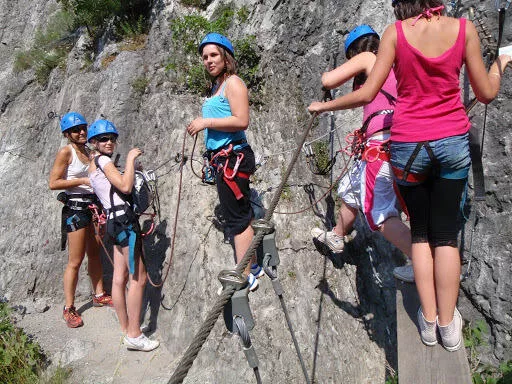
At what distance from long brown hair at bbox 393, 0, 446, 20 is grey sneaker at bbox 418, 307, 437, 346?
1.96m

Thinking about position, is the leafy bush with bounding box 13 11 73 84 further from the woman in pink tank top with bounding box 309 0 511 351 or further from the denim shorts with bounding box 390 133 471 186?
the denim shorts with bounding box 390 133 471 186

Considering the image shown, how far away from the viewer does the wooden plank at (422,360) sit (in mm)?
2660

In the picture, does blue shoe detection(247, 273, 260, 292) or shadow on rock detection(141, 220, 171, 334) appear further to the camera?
shadow on rock detection(141, 220, 171, 334)

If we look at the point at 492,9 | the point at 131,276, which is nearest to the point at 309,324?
the point at 131,276

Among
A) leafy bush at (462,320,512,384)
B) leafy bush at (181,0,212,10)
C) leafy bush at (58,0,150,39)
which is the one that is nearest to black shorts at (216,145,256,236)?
leafy bush at (462,320,512,384)

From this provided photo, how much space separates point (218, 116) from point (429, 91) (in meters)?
1.80

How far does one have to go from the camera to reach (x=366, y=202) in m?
3.37

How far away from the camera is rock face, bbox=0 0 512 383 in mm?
3846

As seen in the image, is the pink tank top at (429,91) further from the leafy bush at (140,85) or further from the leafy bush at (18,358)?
the leafy bush at (140,85)

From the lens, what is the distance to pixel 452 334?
2.66m

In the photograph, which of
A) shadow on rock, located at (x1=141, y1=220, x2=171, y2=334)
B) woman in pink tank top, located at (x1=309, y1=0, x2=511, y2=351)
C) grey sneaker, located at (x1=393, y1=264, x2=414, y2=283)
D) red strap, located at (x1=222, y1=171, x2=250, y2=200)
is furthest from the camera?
shadow on rock, located at (x1=141, y1=220, x2=171, y2=334)

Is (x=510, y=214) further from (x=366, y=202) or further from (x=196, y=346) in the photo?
(x=196, y=346)

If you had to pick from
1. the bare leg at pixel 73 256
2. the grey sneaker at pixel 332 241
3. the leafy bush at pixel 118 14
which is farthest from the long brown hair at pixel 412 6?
the leafy bush at pixel 118 14

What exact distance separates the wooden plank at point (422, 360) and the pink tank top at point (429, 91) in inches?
55.6
